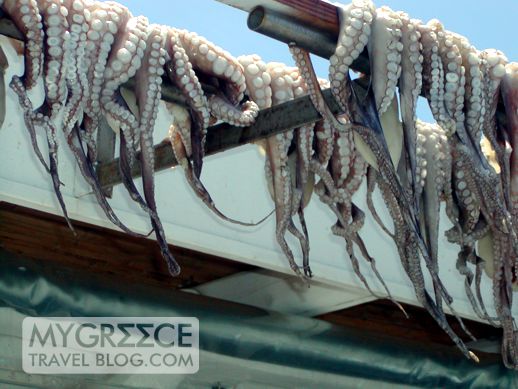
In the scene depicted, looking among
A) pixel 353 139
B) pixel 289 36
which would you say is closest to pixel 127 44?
pixel 289 36

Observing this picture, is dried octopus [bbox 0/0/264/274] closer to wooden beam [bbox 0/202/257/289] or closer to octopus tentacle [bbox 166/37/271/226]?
octopus tentacle [bbox 166/37/271/226]

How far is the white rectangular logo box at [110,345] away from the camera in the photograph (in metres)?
4.04

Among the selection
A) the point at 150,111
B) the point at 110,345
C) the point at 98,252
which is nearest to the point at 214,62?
the point at 150,111

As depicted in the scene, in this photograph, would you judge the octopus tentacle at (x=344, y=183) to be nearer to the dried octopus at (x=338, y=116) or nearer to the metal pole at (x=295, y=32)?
the dried octopus at (x=338, y=116)

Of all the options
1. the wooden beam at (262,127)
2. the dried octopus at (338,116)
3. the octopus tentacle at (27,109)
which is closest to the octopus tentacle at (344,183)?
the dried octopus at (338,116)

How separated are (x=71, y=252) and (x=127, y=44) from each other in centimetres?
195

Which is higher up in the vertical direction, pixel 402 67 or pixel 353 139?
pixel 402 67

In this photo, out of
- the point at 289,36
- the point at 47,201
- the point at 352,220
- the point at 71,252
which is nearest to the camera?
the point at 289,36

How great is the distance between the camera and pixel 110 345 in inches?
163

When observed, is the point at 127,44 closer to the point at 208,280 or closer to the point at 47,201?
the point at 47,201

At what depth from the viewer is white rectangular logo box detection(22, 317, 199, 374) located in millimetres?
4035

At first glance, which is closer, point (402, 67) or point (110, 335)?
point (402, 67)

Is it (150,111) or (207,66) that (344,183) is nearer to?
(207,66)

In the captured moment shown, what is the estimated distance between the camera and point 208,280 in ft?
15.8
